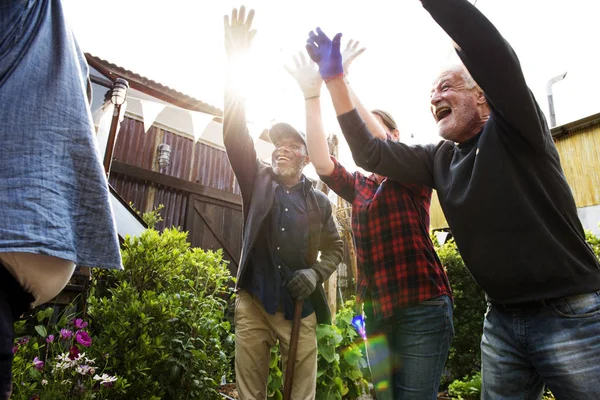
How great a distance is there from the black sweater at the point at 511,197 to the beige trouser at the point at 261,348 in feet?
4.98

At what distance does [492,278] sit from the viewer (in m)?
1.37

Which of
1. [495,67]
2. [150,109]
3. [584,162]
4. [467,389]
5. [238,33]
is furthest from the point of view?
[584,162]

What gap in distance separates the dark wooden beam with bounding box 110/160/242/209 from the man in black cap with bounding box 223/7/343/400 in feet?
19.4

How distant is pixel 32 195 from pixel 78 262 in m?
0.21

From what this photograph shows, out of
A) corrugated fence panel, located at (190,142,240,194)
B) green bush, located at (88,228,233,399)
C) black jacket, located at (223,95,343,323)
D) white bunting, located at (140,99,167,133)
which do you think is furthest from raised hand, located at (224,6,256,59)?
corrugated fence panel, located at (190,142,240,194)

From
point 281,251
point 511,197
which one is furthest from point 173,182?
point 511,197

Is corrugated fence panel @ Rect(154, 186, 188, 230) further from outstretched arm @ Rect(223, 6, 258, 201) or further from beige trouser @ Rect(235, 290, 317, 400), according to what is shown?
beige trouser @ Rect(235, 290, 317, 400)

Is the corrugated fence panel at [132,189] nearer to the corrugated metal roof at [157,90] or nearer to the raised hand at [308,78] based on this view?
the corrugated metal roof at [157,90]

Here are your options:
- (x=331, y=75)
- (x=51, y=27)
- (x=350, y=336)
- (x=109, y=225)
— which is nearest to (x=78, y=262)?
(x=109, y=225)

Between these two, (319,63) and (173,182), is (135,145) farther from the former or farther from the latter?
(319,63)

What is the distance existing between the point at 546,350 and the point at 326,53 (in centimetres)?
155

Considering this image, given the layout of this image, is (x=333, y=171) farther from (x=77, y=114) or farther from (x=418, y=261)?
(x=77, y=114)

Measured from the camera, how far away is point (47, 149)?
98cm

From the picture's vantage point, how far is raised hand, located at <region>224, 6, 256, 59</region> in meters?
2.37
